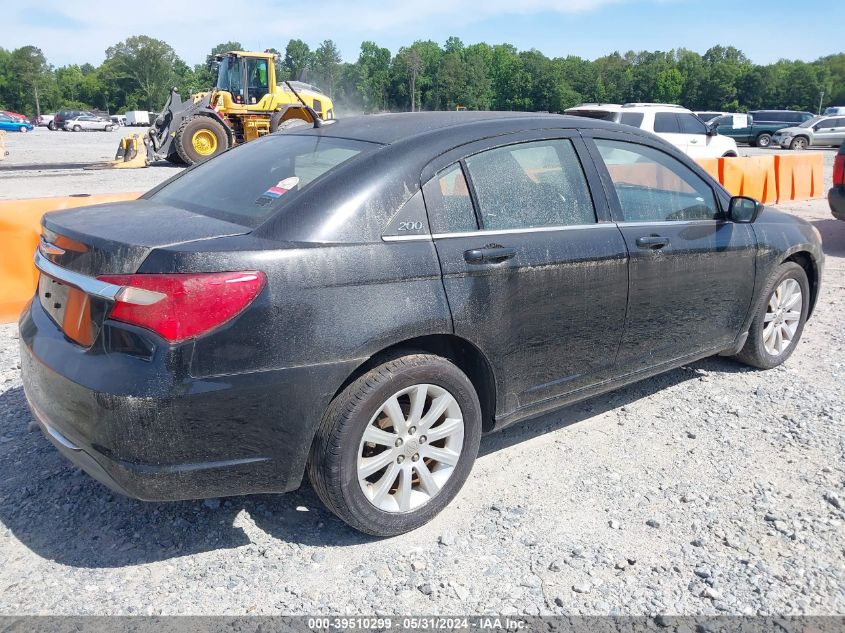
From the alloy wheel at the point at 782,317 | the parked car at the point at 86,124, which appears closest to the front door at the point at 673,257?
the alloy wheel at the point at 782,317

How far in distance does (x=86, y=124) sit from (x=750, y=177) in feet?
194

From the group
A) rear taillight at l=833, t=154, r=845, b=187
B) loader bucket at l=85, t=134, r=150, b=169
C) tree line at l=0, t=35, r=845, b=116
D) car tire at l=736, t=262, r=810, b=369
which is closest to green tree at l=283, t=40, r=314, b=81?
tree line at l=0, t=35, r=845, b=116

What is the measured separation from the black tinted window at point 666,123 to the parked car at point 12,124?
4958cm

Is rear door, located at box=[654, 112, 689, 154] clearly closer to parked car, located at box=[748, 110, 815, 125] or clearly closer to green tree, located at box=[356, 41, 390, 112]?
parked car, located at box=[748, 110, 815, 125]

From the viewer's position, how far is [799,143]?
32219mm

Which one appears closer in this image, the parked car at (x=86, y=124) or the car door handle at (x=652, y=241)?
the car door handle at (x=652, y=241)

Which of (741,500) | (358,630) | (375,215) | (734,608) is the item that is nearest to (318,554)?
(358,630)

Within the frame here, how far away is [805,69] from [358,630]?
96566 millimetres

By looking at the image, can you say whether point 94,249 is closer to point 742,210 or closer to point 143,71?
point 742,210

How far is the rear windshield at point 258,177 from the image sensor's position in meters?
2.95

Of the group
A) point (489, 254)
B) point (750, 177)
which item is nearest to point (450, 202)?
point (489, 254)

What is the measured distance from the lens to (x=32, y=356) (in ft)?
9.48

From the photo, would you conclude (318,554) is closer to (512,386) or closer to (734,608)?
(512,386)

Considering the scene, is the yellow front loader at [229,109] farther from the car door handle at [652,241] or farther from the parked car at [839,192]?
the car door handle at [652,241]
